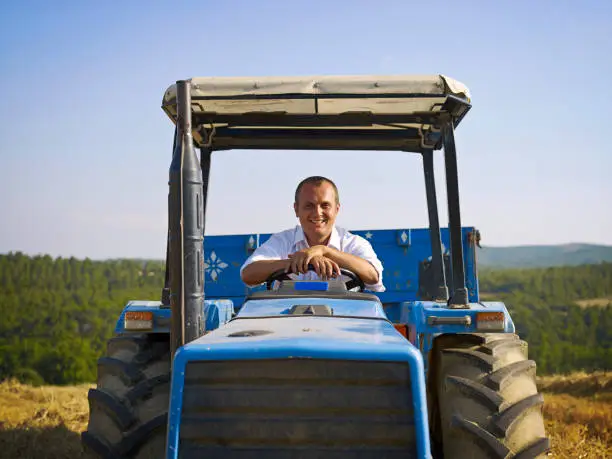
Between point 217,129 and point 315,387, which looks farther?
point 217,129

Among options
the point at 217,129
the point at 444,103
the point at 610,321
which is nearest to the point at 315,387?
the point at 444,103

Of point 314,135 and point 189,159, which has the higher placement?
point 314,135

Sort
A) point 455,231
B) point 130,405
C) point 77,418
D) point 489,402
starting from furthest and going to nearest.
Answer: point 77,418 → point 455,231 → point 130,405 → point 489,402

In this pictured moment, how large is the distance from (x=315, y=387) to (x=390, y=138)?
2887 millimetres

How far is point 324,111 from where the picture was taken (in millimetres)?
4871

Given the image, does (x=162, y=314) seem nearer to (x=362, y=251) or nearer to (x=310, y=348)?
(x=362, y=251)

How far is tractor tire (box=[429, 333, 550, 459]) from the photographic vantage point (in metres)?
3.62

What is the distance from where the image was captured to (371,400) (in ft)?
9.82

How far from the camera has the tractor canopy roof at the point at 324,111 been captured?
13.6 feet

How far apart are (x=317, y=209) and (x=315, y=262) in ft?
2.26

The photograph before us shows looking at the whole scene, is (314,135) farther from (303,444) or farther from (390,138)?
(303,444)

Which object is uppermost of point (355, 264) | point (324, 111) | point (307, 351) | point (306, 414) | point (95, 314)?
point (324, 111)

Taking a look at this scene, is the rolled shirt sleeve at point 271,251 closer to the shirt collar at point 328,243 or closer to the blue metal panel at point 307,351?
the shirt collar at point 328,243

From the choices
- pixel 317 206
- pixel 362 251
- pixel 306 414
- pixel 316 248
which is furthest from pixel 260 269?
pixel 306 414
